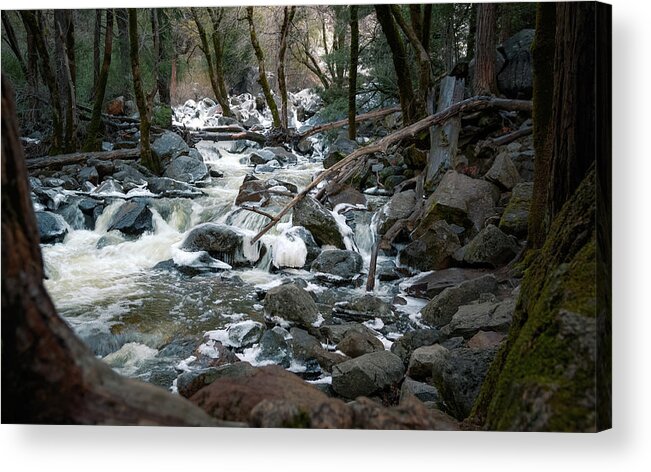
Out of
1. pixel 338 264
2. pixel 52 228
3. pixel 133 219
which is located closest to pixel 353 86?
pixel 338 264

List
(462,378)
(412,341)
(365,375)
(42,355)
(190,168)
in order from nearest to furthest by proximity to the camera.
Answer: (42,355), (462,378), (365,375), (412,341), (190,168)

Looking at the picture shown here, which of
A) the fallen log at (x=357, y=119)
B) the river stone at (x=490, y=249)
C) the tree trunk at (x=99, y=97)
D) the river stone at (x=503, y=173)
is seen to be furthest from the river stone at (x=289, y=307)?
the tree trunk at (x=99, y=97)

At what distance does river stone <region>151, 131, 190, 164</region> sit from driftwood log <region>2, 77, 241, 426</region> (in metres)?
1.97

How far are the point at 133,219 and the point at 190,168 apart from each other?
0.56 m

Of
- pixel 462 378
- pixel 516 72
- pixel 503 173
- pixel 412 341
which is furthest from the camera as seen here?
pixel 516 72

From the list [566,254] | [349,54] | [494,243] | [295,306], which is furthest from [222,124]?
[566,254]

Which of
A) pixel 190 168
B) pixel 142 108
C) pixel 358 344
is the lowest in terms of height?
pixel 358 344

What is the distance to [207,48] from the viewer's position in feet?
12.9

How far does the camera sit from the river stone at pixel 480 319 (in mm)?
3359

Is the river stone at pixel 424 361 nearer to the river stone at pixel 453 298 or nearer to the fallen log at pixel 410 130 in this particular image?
the river stone at pixel 453 298

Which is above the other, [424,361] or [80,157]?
[80,157]

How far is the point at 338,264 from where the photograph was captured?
402 centimetres

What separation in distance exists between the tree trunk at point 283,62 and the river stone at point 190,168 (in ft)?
2.22

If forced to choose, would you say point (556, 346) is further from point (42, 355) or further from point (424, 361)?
point (42, 355)
